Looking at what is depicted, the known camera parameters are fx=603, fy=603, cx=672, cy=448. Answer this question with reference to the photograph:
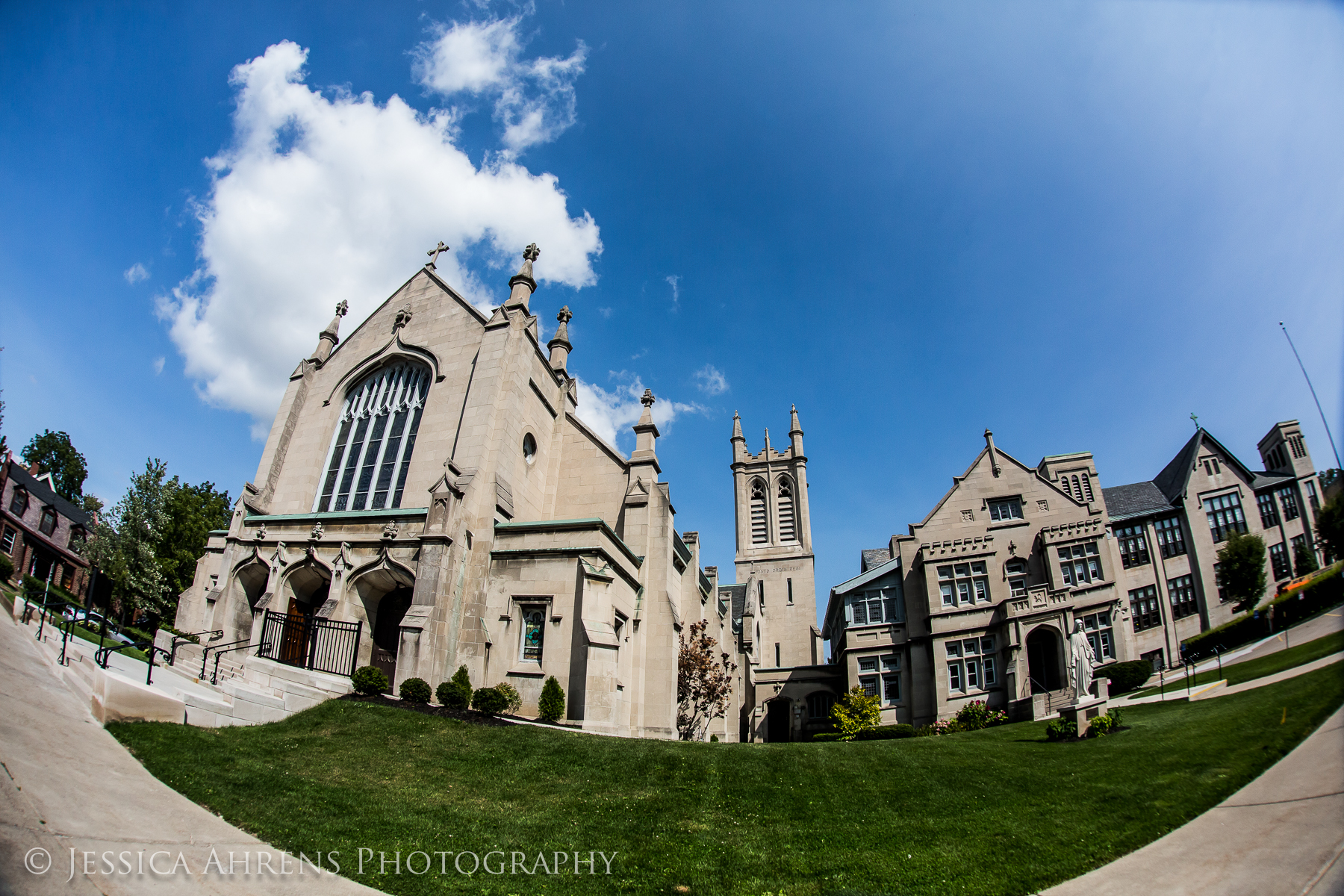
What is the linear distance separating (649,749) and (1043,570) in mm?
26015

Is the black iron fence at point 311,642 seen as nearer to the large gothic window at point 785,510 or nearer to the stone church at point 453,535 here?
the stone church at point 453,535

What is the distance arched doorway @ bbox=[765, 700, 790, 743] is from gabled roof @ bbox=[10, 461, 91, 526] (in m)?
51.4

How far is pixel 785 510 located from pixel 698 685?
29.2 metres

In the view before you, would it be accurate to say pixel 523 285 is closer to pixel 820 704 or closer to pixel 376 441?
pixel 376 441

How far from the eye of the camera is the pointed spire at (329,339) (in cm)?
2742

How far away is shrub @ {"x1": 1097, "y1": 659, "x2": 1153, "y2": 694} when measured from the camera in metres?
25.2

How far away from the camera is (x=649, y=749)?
14234 millimetres

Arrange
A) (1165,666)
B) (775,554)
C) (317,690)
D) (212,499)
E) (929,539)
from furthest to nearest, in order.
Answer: (775,554), (212,499), (929,539), (1165,666), (317,690)

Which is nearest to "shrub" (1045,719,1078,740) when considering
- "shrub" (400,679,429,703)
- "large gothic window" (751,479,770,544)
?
"shrub" (400,679,429,703)

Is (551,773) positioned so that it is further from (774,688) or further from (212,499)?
(212,499)

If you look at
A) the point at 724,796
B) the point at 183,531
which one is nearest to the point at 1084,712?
the point at 724,796

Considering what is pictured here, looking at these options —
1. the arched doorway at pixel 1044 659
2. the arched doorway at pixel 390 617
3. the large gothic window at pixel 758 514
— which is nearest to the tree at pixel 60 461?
the arched doorway at pixel 390 617

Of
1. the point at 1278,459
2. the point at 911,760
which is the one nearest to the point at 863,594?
the point at 911,760

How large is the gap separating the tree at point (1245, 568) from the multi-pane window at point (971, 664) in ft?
31.7
